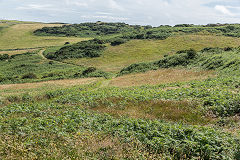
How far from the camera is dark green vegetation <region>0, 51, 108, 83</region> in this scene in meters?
48.5

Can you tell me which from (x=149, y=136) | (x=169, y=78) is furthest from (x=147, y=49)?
(x=149, y=136)

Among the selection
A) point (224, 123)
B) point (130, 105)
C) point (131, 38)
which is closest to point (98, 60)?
point (131, 38)

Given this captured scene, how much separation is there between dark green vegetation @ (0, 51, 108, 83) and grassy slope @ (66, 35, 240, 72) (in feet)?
25.7

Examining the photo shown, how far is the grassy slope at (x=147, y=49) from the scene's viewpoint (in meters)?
64.3

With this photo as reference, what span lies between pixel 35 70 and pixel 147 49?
39025 mm

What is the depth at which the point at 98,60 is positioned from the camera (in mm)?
67750

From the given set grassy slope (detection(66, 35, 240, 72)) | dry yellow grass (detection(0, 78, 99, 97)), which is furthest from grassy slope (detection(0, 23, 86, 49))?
dry yellow grass (detection(0, 78, 99, 97))

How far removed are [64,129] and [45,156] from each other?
286 centimetres

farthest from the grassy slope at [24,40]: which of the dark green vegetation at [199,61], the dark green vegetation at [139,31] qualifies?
the dark green vegetation at [199,61]

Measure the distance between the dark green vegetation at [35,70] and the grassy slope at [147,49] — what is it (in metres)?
7.82

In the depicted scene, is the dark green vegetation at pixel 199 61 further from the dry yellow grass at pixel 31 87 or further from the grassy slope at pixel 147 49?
the dry yellow grass at pixel 31 87

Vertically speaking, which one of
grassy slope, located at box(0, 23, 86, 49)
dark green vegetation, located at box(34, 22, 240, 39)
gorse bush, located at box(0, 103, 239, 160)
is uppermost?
dark green vegetation, located at box(34, 22, 240, 39)

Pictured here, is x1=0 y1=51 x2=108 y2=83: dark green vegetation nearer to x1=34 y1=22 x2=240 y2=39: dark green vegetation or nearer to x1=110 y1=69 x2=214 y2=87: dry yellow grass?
x1=110 y1=69 x2=214 y2=87: dry yellow grass

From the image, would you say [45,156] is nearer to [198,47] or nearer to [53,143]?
[53,143]
